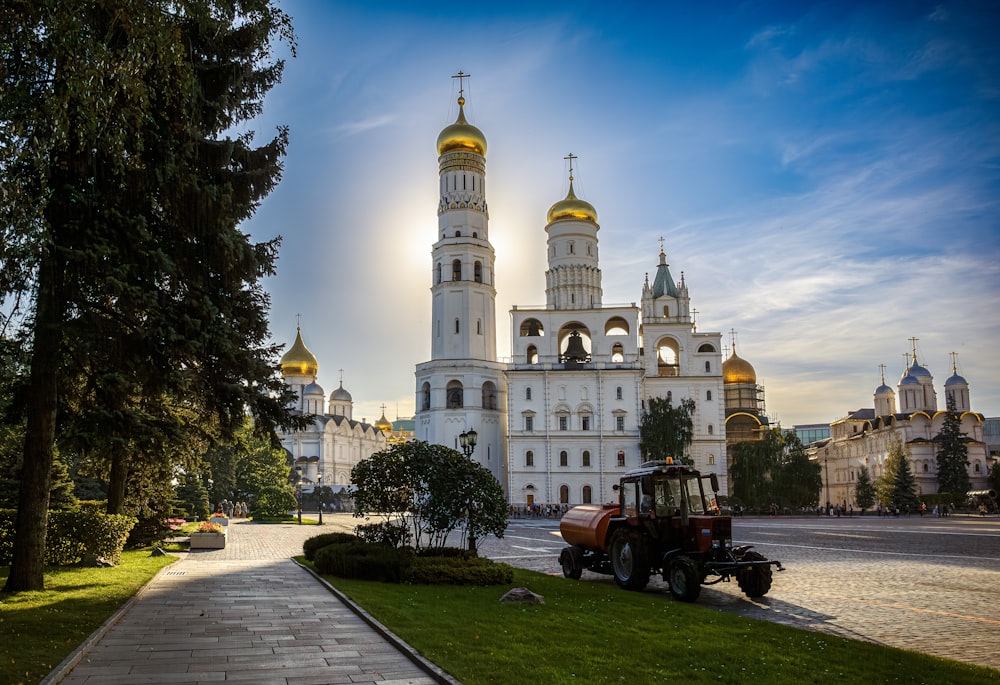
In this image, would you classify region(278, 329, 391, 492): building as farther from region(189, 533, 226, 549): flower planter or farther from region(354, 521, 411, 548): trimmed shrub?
region(354, 521, 411, 548): trimmed shrub

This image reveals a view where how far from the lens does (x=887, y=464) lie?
72.8m

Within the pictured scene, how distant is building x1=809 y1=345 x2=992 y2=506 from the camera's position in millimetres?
77375

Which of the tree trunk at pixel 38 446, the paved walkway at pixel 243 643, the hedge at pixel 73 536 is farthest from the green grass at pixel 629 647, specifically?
the hedge at pixel 73 536

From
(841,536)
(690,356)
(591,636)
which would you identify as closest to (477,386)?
(690,356)

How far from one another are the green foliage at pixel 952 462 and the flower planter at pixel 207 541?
6361 cm

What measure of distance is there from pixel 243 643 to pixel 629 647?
4569 millimetres

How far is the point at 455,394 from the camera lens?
65.0m

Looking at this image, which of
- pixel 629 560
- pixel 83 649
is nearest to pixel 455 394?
pixel 629 560

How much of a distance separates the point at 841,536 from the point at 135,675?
30.5m

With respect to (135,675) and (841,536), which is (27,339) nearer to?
(135,675)

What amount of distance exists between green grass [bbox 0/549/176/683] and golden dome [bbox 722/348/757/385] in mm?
75109

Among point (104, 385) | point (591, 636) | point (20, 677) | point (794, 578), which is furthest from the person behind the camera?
point (794, 578)

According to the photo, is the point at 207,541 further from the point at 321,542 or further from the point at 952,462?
the point at 952,462

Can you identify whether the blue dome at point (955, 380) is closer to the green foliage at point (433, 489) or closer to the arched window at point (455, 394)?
the arched window at point (455, 394)
